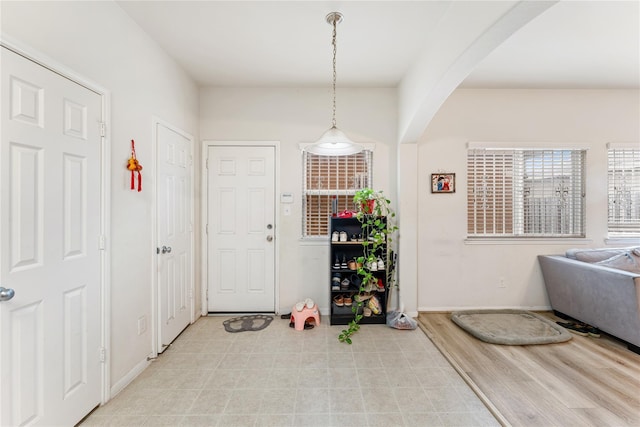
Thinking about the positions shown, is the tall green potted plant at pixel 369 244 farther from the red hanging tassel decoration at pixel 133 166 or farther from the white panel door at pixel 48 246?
the white panel door at pixel 48 246

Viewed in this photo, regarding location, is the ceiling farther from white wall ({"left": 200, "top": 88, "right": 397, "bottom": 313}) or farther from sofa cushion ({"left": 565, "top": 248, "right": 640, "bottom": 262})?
sofa cushion ({"left": 565, "top": 248, "right": 640, "bottom": 262})

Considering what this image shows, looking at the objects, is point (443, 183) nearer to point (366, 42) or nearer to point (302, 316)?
point (366, 42)

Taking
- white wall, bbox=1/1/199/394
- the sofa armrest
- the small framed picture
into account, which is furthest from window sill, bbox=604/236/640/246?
white wall, bbox=1/1/199/394

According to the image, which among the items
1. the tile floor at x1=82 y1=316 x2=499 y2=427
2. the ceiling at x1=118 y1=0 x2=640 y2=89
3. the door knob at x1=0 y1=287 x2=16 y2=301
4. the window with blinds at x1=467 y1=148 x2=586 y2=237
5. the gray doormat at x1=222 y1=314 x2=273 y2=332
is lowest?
the tile floor at x1=82 y1=316 x2=499 y2=427

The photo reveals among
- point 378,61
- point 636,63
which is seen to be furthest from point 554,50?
point 378,61

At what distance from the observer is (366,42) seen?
2.54 meters

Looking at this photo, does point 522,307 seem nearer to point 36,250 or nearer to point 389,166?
point 389,166

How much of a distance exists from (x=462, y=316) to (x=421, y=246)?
928 millimetres

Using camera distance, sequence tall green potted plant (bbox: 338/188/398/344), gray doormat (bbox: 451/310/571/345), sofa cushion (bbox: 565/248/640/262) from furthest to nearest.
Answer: sofa cushion (bbox: 565/248/640/262) < tall green potted plant (bbox: 338/188/398/344) < gray doormat (bbox: 451/310/571/345)

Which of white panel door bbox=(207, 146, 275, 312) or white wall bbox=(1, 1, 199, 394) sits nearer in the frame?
white wall bbox=(1, 1, 199, 394)

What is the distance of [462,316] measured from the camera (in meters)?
3.29

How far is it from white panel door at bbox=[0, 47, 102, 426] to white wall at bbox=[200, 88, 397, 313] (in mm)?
1693

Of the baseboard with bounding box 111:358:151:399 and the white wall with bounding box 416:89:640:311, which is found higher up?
the white wall with bounding box 416:89:640:311

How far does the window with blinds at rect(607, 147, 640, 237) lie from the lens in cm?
354
